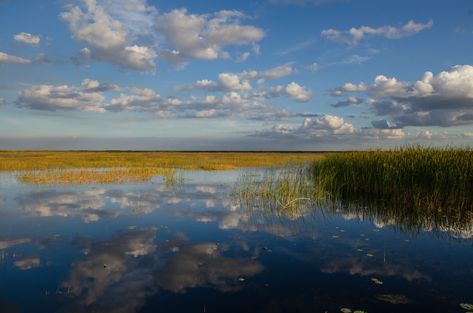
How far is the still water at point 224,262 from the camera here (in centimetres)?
716

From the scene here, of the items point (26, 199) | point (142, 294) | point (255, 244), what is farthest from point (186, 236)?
point (26, 199)

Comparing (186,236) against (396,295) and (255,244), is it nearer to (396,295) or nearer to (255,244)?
(255,244)

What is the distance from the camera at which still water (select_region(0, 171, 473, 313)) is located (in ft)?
23.5

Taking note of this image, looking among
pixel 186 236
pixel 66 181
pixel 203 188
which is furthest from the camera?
pixel 66 181

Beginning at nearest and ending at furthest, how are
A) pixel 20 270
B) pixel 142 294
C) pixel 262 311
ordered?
pixel 262 311 → pixel 142 294 → pixel 20 270

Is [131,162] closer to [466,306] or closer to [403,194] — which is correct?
[403,194]

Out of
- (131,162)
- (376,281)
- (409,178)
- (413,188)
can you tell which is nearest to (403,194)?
(413,188)

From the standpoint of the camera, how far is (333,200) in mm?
19547

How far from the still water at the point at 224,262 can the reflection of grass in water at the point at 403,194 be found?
1.12 m

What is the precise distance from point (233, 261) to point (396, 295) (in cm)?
381

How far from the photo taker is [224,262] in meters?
9.41

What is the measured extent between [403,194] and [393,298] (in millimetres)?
12212

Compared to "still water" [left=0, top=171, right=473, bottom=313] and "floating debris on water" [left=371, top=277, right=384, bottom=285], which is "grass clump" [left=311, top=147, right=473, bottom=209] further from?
"floating debris on water" [left=371, top=277, right=384, bottom=285]

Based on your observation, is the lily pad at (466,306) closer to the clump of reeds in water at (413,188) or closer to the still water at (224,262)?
the still water at (224,262)
